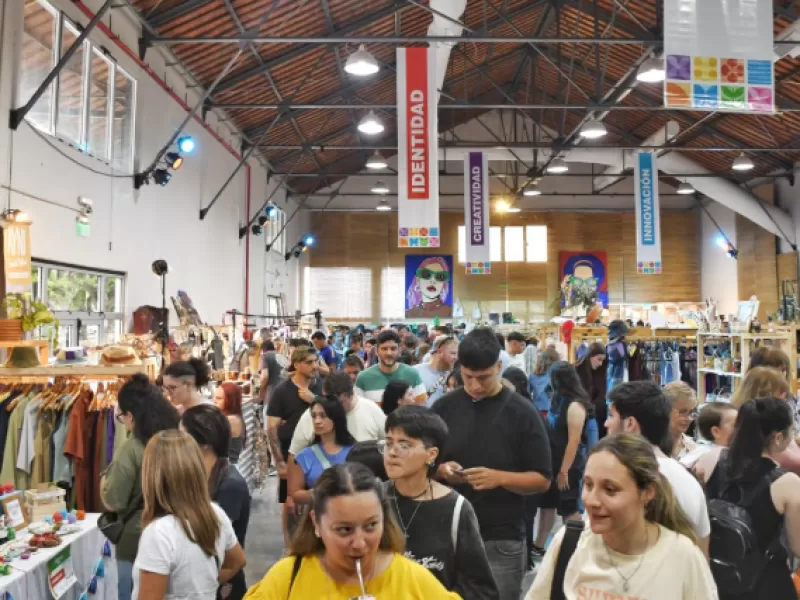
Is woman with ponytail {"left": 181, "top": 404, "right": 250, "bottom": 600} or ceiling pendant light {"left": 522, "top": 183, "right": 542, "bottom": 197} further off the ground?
ceiling pendant light {"left": 522, "top": 183, "right": 542, "bottom": 197}

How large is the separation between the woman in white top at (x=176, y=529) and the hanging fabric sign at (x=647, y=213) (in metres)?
14.8

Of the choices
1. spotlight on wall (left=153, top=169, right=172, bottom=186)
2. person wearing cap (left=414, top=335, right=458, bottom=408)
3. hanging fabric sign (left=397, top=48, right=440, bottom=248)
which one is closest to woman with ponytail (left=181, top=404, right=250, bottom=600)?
person wearing cap (left=414, top=335, right=458, bottom=408)

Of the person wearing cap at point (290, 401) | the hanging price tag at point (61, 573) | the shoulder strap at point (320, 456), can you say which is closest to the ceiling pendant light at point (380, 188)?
the person wearing cap at point (290, 401)

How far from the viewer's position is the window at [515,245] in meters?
25.0

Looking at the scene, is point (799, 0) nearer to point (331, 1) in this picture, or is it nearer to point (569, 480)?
point (331, 1)

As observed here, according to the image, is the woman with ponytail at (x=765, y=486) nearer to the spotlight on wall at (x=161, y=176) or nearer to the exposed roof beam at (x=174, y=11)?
the spotlight on wall at (x=161, y=176)

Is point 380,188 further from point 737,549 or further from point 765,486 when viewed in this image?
point 737,549

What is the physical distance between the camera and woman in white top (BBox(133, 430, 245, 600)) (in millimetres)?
2383

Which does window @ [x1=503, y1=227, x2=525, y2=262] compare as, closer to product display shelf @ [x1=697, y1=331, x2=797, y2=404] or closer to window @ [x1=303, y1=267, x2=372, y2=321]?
window @ [x1=303, y1=267, x2=372, y2=321]

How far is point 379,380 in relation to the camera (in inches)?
209

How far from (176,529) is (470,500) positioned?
1.09 metres

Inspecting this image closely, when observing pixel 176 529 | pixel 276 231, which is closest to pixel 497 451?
pixel 176 529

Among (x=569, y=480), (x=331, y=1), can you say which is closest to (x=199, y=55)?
(x=331, y=1)

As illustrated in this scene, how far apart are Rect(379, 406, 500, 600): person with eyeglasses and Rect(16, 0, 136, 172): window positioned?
6.09 metres
